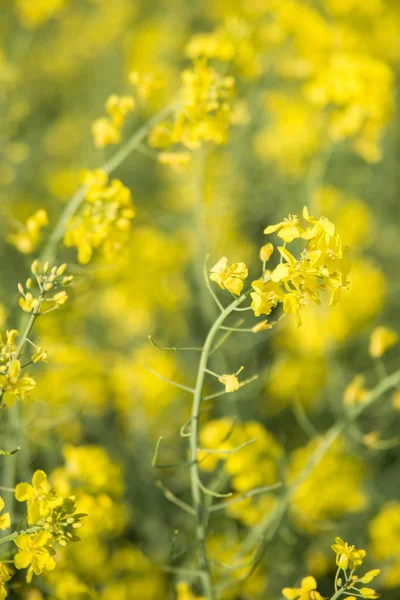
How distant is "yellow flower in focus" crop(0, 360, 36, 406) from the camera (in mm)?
1212

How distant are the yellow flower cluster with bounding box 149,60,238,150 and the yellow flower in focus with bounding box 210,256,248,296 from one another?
2.24 ft

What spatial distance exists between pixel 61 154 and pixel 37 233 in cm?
331

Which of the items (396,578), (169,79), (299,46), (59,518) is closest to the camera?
(59,518)

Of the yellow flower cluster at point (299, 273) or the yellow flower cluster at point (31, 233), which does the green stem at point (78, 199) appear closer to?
the yellow flower cluster at point (31, 233)

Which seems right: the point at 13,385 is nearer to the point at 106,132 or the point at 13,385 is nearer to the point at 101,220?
the point at 101,220

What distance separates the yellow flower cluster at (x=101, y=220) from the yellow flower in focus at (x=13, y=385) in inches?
21.7

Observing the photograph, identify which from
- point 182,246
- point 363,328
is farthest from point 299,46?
point 363,328

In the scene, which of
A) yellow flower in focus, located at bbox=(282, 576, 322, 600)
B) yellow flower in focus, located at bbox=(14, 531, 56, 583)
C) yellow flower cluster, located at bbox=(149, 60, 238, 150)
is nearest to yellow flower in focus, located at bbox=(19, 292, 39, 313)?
yellow flower in focus, located at bbox=(14, 531, 56, 583)

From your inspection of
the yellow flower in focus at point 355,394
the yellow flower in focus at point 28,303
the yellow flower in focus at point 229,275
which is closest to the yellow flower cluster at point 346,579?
the yellow flower in focus at point 355,394

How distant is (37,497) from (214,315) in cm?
162

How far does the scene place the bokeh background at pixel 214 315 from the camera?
81.7 inches

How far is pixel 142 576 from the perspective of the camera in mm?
2221

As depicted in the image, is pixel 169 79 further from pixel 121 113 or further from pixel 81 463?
pixel 81 463

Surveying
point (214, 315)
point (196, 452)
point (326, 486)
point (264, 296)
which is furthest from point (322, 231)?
point (214, 315)
